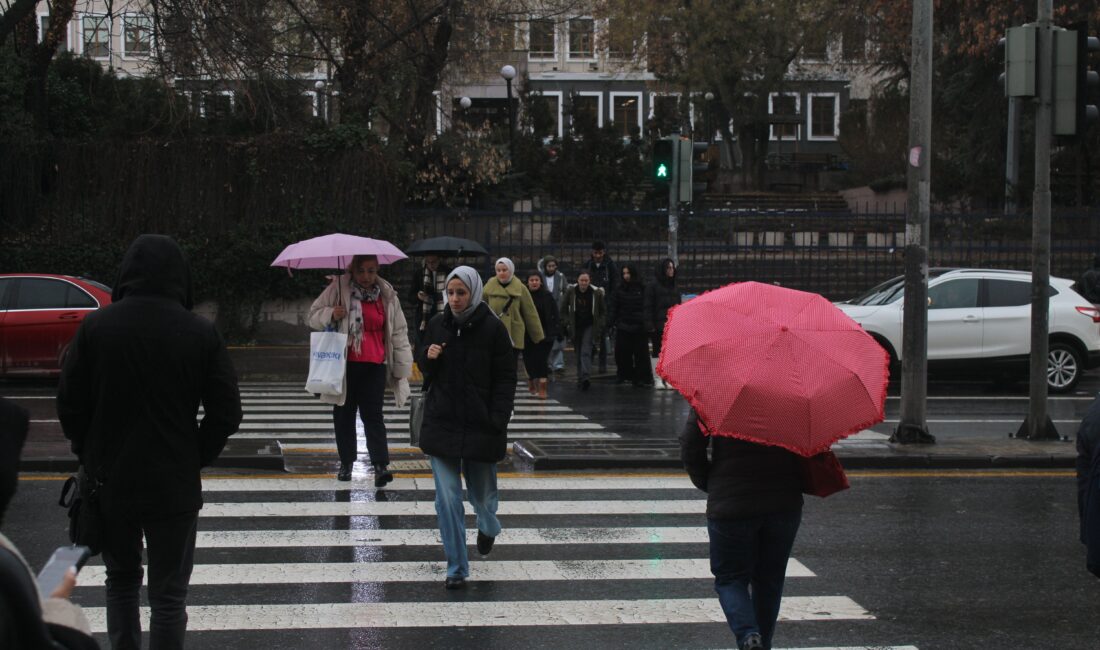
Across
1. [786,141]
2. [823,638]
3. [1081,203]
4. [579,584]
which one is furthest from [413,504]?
[786,141]

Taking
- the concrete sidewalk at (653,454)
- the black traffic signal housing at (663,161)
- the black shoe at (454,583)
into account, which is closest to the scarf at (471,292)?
the black shoe at (454,583)

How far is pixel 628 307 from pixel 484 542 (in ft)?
33.2

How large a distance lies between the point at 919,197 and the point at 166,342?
27.9ft

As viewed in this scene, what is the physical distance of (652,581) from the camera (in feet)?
23.2

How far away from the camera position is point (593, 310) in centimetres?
1778

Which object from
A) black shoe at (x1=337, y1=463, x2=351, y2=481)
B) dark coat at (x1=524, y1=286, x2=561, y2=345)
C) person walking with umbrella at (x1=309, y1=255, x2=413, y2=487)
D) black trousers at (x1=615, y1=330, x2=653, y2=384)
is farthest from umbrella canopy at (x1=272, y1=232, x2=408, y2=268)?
black trousers at (x1=615, y1=330, x2=653, y2=384)

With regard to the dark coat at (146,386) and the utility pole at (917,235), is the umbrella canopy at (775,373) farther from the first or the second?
the utility pole at (917,235)

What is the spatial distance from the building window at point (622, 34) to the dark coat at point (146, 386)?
40.7m

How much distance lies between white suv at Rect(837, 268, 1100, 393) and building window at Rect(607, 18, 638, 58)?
28.5 metres

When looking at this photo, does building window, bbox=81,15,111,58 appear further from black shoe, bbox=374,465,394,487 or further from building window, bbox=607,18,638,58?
building window, bbox=607,18,638,58

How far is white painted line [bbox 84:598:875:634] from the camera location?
6199mm

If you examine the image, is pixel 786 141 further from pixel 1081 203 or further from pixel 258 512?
pixel 258 512

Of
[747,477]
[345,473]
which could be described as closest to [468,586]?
[747,477]

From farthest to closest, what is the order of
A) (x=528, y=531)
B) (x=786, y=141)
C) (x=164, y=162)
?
1. (x=786, y=141)
2. (x=164, y=162)
3. (x=528, y=531)
